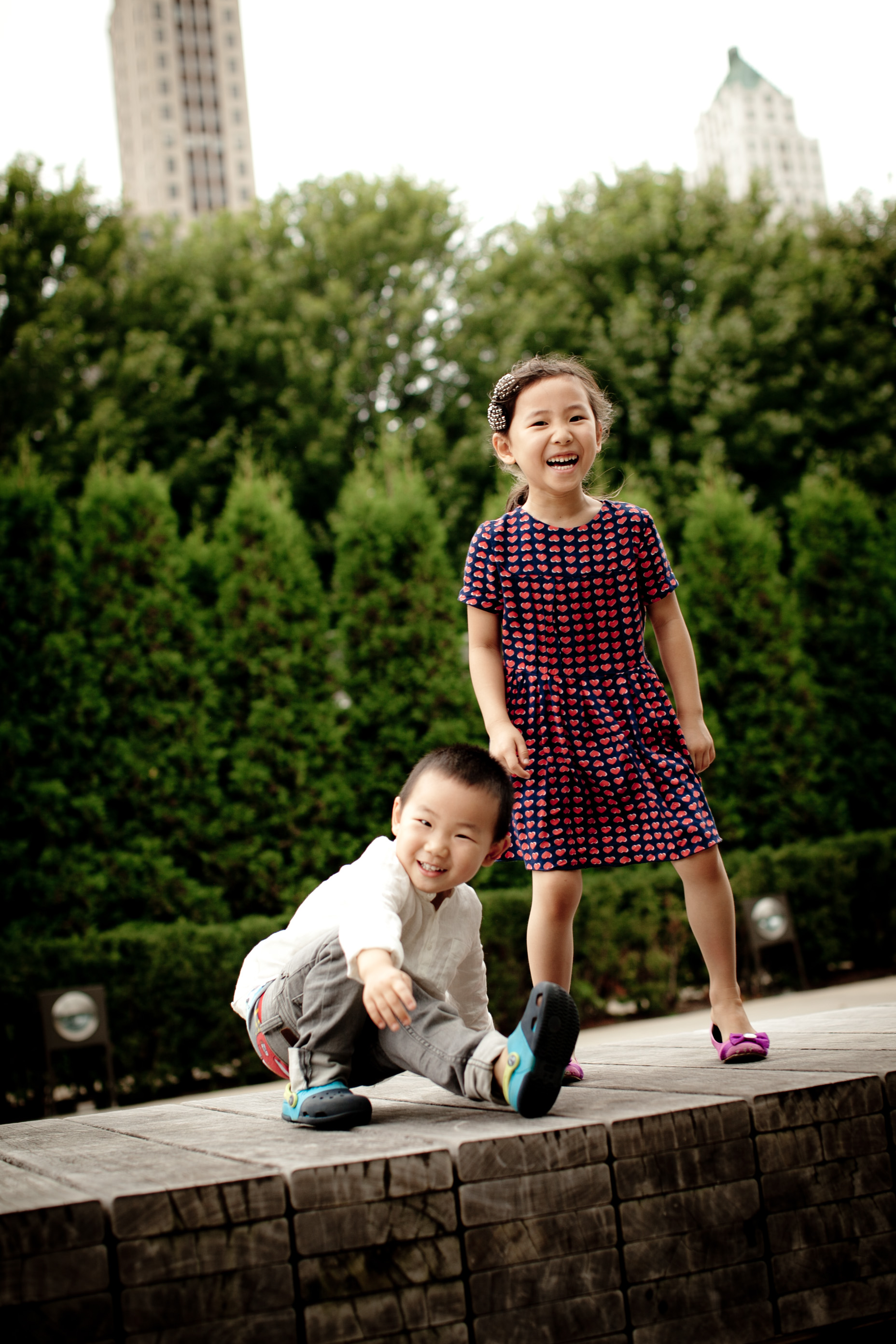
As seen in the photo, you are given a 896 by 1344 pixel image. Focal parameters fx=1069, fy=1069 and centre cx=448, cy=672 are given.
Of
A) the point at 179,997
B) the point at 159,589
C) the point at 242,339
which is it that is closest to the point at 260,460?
the point at 242,339

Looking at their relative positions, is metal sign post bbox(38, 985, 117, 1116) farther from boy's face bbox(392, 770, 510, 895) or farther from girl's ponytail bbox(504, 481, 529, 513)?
boy's face bbox(392, 770, 510, 895)

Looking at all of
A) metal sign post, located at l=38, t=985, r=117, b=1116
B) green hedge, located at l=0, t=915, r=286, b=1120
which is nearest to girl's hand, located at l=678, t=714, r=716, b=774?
metal sign post, located at l=38, t=985, r=117, b=1116

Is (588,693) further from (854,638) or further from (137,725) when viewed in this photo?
(854,638)

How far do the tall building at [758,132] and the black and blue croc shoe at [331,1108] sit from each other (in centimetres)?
9843

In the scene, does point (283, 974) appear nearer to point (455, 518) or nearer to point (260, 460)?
point (455, 518)

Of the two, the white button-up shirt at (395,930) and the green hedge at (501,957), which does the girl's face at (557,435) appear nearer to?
the white button-up shirt at (395,930)

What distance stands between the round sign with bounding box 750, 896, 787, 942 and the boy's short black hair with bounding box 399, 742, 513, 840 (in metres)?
6.77

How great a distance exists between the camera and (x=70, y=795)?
23.8 feet

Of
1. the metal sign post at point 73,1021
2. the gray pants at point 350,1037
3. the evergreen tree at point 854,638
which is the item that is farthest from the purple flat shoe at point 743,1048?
the evergreen tree at point 854,638

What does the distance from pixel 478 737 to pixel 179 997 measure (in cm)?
300

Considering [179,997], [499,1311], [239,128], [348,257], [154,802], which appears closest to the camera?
[499,1311]

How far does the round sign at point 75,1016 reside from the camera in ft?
20.6

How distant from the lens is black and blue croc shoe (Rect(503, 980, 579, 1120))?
156 cm

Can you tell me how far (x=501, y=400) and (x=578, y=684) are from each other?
2.49 ft
